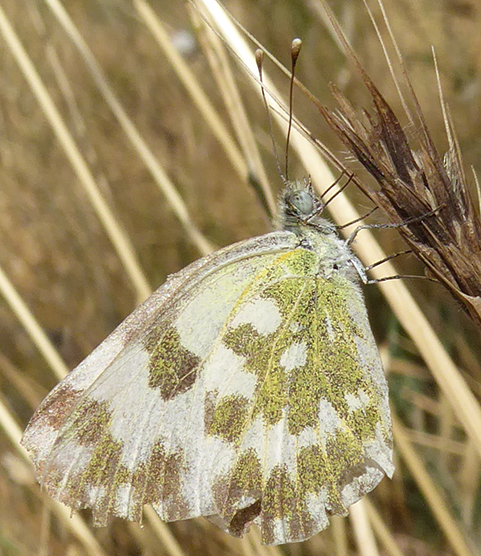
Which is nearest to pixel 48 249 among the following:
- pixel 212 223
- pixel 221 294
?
pixel 212 223

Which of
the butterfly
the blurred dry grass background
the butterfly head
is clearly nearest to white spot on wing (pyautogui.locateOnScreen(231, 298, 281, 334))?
the butterfly

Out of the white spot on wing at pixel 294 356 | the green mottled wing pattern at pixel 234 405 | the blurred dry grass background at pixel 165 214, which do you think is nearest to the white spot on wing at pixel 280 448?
the green mottled wing pattern at pixel 234 405

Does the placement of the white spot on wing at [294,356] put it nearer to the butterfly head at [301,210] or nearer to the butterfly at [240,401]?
the butterfly at [240,401]

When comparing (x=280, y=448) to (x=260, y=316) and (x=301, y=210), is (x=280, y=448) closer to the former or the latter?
(x=260, y=316)

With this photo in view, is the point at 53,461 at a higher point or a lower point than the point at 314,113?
lower

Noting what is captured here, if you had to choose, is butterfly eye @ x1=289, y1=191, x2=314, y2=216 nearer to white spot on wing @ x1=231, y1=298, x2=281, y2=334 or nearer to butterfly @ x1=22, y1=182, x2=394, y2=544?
butterfly @ x1=22, y1=182, x2=394, y2=544

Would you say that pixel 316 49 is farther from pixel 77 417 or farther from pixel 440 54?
pixel 77 417
